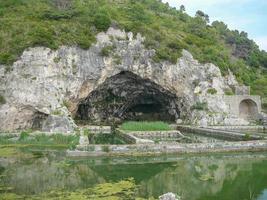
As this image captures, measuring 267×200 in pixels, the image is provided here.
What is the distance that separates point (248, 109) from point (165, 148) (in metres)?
26.8

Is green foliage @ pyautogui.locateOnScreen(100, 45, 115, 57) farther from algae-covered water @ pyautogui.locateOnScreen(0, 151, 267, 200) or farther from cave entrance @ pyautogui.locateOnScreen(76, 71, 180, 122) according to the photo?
algae-covered water @ pyautogui.locateOnScreen(0, 151, 267, 200)

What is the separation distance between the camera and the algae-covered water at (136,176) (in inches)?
597

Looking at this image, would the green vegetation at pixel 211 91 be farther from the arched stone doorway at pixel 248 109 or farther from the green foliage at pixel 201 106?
the arched stone doorway at pixel 248 109

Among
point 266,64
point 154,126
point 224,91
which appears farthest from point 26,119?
point 266,64

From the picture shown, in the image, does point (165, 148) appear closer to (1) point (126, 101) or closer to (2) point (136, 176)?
(2) point (136, 176)

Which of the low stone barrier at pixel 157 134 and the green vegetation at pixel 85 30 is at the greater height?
the green vegetation at pixel 85 30

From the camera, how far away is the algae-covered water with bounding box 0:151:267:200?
15.2 meters

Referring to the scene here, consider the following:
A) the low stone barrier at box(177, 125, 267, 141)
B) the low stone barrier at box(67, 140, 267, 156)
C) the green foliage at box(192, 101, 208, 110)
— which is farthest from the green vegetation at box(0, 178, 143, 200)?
the green foliage at box(192, 101, 208, 110)

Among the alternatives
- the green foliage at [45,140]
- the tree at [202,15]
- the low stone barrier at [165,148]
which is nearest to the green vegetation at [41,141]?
the green foliage at [45,140]

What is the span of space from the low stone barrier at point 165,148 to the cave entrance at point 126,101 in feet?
67.5

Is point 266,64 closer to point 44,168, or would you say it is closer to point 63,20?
point 63,20

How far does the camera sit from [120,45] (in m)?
44.5

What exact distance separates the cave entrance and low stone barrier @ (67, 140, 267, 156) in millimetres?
20570

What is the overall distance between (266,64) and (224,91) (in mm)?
29207
